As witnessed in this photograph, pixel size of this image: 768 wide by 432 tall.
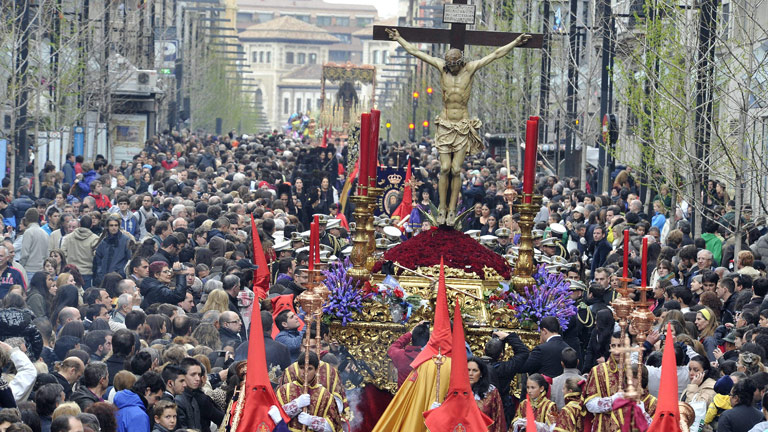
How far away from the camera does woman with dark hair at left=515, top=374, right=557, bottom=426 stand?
10.0 m

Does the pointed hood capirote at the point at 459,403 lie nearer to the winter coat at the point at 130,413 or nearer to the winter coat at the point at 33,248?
the winter coat at the point at 130,413

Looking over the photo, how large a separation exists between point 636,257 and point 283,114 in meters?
161

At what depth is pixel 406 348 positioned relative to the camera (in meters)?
10.5

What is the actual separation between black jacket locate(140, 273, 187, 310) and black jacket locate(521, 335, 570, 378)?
16.2 feet

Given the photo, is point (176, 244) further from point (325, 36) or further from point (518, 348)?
point (325, 36)

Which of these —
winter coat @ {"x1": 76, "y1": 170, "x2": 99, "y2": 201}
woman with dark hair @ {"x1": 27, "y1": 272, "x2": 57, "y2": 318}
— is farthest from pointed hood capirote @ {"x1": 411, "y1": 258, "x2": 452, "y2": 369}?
winter coat @ {"x1": 76, "y1": 170, "x2": 99, "y2": 201}

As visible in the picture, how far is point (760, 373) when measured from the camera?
10156 mm

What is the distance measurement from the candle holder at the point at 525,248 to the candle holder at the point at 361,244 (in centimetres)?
113

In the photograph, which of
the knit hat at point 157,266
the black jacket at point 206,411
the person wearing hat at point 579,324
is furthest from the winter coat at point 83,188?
the black jacket at point 206,411

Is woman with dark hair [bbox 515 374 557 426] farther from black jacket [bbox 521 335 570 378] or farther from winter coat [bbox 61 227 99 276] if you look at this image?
winter coat [bbox 61 227 99 276]

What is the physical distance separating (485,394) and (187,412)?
2.06 meters

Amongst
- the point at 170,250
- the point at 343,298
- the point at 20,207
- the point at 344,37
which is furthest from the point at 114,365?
the point at 344,37

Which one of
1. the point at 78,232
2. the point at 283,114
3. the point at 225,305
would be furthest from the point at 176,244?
the point at 283,114

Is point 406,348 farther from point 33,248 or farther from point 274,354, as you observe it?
point 33,248
